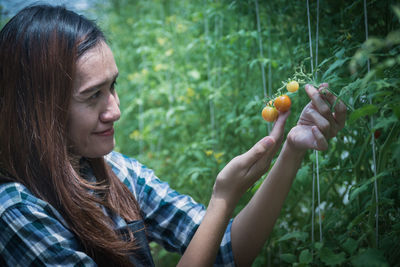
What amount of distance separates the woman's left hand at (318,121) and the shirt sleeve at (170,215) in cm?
45

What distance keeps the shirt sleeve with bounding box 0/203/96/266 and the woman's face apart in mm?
244

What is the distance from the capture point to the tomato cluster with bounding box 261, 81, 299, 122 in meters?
1.02

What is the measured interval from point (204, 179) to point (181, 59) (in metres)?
1.17

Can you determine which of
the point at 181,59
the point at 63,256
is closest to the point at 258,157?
the point at 63,256

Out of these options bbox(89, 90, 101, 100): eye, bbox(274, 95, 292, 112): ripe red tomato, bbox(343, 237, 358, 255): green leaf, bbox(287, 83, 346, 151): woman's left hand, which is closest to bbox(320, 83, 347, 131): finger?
bbox(287, 83, 346, 151): woman's left hand

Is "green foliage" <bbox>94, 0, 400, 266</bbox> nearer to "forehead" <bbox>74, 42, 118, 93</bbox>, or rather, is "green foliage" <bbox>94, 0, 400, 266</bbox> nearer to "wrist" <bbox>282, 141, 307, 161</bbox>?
"wrist" <bbox>282, 141, 307, 161</bbox>

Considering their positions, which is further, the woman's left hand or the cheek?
the cheek

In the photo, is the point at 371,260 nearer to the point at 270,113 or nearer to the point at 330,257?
the point at 330,257

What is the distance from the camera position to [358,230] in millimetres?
1207

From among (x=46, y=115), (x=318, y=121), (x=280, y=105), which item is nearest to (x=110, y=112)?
(x=46, y=115)

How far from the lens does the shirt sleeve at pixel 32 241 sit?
1.00 m

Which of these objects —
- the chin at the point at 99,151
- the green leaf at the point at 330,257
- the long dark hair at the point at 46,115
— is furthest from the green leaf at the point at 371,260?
the chin at the point at 99,151

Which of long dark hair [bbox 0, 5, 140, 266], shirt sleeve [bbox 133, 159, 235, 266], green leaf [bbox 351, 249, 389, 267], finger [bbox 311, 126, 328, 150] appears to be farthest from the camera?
shirt sleeve [bbox 133, 159, 235, 266]

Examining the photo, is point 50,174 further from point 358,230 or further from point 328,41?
point 328,41
